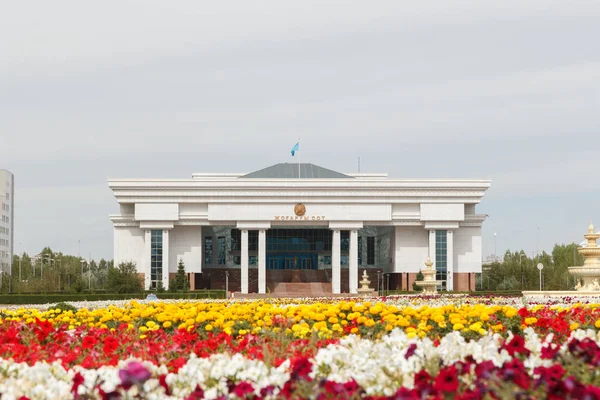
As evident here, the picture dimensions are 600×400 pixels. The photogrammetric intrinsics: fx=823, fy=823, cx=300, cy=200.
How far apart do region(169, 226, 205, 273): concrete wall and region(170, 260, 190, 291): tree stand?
4.71 ft

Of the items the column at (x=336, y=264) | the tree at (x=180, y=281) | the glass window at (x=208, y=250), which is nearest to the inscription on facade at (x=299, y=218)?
the column at (x=336, y=264)

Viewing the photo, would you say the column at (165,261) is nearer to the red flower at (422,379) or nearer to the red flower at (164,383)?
the red flower at (164,383)

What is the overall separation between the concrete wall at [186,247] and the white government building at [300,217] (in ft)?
0.30

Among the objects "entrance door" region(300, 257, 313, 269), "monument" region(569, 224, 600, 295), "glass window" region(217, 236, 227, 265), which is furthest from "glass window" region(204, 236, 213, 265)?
"monument" region(569, 224, 600, 295)

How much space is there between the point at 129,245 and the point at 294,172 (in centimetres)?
1738

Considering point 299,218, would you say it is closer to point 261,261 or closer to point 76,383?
point 261,261

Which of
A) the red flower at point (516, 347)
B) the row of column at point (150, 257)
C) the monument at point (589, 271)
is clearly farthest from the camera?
the row of column at point (150, 257)

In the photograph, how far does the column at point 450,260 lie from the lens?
7375 cm

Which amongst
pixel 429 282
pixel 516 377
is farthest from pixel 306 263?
pixel 516 377

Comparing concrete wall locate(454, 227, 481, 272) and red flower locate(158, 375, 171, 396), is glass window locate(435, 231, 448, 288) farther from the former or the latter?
red flower locate(158, 375, 171, 396)

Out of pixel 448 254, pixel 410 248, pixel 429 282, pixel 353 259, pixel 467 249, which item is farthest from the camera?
pixel 467 249

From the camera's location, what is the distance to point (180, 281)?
7006cm

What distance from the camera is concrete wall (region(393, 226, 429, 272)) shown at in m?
75.3

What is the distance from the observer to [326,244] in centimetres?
8462
